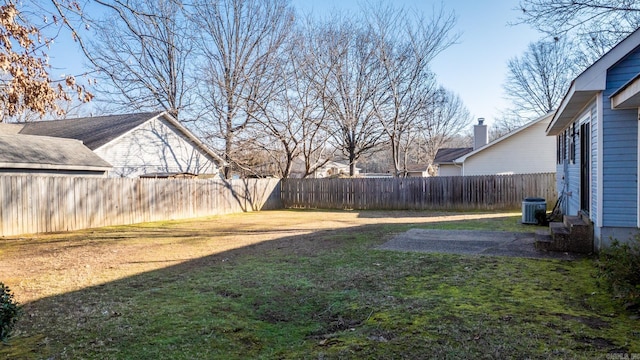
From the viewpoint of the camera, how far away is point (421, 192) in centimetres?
1772

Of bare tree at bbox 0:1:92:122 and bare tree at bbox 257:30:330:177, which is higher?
bare tree at bbox 257:30:330:177

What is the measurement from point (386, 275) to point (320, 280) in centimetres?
93

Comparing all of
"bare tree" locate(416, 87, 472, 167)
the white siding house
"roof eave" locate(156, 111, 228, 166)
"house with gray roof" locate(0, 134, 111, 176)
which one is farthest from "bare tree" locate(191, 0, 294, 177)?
"bare tree" locate(416, 87, 472, 167)

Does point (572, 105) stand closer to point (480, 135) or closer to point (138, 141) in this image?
point (480, 135)

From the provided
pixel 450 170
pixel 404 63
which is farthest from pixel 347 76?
pixel 450 170

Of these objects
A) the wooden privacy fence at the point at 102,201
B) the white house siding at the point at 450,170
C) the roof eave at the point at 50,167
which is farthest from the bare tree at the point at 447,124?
the roof eave at the point at 50,167

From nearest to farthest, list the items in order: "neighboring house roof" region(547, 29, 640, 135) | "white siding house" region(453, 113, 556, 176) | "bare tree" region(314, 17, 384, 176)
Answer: "neighboring house roof" region(547, 29, 640, 135)
"white siding house" region(453, 113, 556, 176)
"bare tree" region(314, 17, 384, 176)

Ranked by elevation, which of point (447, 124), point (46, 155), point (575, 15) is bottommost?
point (46, 155)

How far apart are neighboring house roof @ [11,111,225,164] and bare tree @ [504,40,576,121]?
80.7ft

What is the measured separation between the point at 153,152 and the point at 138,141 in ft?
3.29

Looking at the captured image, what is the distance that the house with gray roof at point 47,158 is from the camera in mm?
12977

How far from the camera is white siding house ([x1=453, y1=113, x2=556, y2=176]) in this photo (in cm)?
1948

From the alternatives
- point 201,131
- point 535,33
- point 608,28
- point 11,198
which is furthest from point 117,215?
point 608,28

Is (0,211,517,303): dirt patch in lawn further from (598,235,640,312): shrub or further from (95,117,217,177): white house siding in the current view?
(95,117,217,177): white house siding
